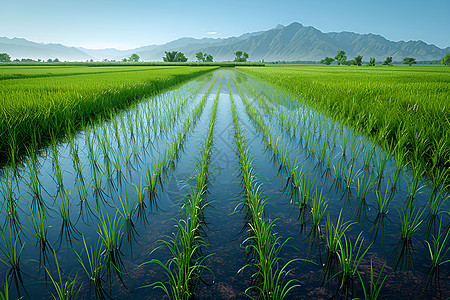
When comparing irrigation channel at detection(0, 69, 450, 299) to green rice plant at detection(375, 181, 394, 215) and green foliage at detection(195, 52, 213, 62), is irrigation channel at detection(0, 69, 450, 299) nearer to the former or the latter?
green rice plant at detection(375, 181, 394, 215)

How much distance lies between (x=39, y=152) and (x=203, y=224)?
12.0ft

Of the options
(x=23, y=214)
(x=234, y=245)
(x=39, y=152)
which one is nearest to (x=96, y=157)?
(x=39, y=152)

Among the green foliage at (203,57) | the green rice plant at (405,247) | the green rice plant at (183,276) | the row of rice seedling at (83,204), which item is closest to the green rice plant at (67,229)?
the row of rice seedling at (83,204)

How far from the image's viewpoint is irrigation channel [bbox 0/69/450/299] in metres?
1.60

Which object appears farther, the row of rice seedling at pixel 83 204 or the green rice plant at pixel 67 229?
the green rice plant at pixel 67 229

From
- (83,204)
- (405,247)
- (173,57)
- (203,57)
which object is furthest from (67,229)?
(203,57)

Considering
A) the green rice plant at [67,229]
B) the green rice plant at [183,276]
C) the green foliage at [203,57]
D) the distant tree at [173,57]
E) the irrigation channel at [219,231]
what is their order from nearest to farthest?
1. the green rice plant at [183,276]
2. the irrigation channel at [219,231]
3. the green rice plant at [67,229]
4. the distant tree at [173,57]
5. the green foliage at [203,57]

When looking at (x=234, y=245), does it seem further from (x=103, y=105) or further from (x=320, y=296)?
(x=103, y=105)

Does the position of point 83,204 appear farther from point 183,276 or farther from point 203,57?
point 203,57

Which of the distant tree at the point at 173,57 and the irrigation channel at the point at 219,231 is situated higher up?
the distant tree at the point at 173,57

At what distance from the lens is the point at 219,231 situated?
221cm

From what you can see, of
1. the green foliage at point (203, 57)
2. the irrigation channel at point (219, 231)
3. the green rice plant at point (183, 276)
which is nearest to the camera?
the green rice plant at point (183, 276)

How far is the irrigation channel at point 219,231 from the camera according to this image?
1.60 m

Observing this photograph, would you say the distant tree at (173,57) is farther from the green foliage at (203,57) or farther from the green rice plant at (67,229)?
the green rice plant at (67,229)
